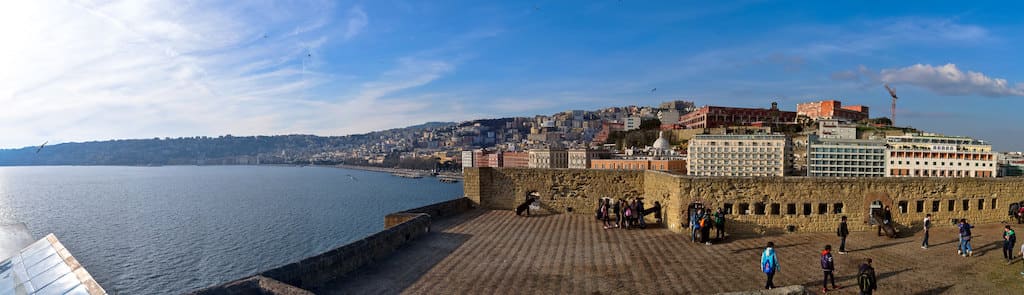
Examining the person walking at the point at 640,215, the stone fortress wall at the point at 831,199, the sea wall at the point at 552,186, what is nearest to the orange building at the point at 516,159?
the sea wall at the point at 552,186

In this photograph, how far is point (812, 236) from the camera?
12.3m

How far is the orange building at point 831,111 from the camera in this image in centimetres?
9212

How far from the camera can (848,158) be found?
55906mm

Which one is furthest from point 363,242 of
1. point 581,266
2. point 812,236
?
point 812,236

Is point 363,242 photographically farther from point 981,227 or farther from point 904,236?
point 981,227

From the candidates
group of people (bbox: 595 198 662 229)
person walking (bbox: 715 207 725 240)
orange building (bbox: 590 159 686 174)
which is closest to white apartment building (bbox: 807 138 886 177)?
orange building (bbox: 590 159 686 174)

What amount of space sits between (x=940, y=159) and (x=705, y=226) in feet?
194

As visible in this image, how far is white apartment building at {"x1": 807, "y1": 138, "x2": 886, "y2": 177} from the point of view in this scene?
55.8 meters

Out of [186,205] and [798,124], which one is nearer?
[186,205]

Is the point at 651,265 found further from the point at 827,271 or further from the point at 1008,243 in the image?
the point at 1008,243

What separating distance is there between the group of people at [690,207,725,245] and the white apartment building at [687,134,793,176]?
57.6 m

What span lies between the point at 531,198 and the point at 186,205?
222ft

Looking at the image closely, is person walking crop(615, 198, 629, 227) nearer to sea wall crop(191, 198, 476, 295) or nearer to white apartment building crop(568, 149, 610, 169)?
sea wall crop(191, 198, 476, 295)

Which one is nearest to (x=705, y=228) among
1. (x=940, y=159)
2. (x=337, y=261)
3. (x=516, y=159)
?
(x=337, y=261)
